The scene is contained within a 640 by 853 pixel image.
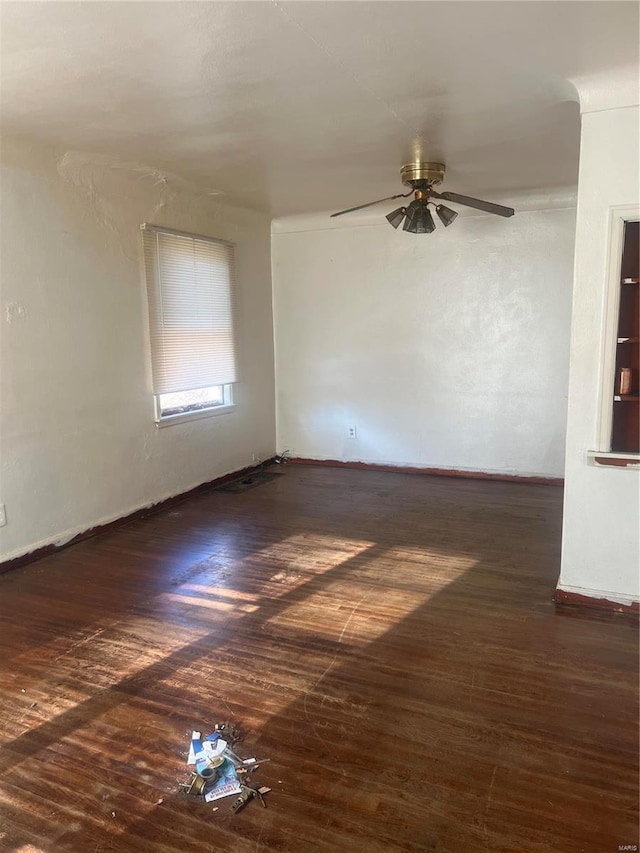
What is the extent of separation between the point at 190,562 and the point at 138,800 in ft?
6.21

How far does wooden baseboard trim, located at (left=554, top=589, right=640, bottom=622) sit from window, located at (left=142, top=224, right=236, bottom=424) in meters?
3.10

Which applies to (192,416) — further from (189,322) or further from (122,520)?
(122,520)

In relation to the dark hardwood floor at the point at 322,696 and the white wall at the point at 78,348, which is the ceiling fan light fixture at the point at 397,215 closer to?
the white wall at the point at 78,348

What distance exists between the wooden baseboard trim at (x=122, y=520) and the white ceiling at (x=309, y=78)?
244 centimetres

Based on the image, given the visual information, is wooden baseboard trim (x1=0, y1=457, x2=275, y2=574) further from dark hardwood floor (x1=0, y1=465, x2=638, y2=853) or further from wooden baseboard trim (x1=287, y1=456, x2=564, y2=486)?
wooden baseboard trim (x1=287, y1=456, x2=564, y2=486)

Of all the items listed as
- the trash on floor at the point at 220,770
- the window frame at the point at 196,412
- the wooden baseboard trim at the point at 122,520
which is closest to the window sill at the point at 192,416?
the window frame at the point at 196,412

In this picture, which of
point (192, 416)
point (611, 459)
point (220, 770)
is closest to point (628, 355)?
point (611, 459)

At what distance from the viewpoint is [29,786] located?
1.86 metres

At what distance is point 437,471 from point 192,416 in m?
2.37

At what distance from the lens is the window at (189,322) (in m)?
4.55

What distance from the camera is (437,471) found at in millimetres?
5715

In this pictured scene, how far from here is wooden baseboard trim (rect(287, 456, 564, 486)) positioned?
17.4 ft

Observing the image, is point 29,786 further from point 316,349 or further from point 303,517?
point 316,349

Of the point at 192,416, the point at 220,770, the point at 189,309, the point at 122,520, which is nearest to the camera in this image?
the point at 220,770
